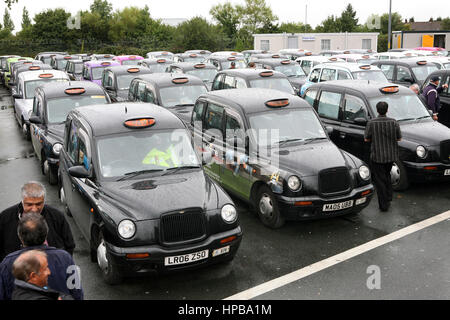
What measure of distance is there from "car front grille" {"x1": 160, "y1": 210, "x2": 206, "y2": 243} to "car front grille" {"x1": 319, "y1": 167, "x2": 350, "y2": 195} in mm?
2450

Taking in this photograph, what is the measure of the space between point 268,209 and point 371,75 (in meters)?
9.95

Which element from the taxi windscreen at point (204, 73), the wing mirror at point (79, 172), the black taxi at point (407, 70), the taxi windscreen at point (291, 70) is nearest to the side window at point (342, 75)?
the black taxi at point (407, 70)

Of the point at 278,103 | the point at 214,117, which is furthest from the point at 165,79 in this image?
the point at 278,103

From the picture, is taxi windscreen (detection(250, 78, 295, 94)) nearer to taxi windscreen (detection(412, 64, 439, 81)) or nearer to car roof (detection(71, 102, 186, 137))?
taxi windscreen (detection(412, 64, 439, 81))

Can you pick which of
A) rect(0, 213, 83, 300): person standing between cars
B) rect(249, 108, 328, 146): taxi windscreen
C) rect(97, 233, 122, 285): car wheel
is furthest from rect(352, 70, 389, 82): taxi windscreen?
rect(0, 213, 83, 300): person standing between cars

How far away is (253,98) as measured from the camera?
9312mm

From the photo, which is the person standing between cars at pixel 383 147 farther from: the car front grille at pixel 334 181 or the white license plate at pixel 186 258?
the white license plate at pixel 186 258

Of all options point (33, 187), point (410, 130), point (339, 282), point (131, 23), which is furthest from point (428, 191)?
point (131, 23)

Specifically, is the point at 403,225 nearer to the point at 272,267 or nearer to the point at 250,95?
the point at 272,267

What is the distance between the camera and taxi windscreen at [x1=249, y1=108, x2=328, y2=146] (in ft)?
28.6

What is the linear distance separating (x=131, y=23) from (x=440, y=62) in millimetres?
75340

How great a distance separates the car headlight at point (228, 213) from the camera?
248 inches

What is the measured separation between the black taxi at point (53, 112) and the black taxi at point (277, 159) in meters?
2.94

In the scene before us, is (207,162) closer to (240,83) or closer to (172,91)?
(172,91)
